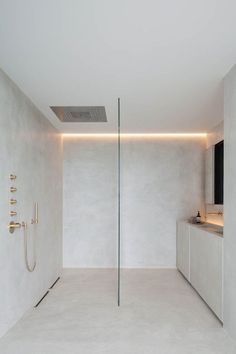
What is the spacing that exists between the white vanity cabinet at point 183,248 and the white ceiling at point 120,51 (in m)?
1.93

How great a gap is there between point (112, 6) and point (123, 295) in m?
3.33

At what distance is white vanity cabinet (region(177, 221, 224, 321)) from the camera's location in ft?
10.9

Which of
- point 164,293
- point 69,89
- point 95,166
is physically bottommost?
point 164,293

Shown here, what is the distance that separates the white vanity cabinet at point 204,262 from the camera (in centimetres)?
332

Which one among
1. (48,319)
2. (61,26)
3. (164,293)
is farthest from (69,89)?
(164,293)

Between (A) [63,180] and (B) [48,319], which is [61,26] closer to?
(B) [48,319]

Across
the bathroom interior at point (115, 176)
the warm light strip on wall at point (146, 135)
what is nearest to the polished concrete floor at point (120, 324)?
the bathroom interior at point (115, 176)

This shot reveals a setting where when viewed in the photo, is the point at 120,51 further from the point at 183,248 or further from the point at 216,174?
the point at 183,248

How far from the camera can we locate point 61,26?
2227 mm

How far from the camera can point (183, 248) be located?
526 centimetres

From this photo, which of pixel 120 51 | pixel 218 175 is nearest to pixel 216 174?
pixel 218 175

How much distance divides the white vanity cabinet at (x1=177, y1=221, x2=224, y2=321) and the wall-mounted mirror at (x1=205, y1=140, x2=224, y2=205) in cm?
60

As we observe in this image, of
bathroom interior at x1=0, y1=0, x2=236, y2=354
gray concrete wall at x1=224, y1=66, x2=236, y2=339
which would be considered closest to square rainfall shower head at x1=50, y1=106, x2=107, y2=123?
bathroom interior at x1=0, y1=0, x2=236, y2=354

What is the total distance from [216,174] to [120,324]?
2.74 metres
